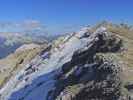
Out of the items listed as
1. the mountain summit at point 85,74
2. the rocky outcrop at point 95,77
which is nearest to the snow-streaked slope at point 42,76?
the mountain summit at point 85,74

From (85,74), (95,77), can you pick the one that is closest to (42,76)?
(85,74)

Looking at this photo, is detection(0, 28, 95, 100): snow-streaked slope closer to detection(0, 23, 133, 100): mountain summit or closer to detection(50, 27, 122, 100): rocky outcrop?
detection(0, 23, 133, 100): mountain summit

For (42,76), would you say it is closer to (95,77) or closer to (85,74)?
(85,74)

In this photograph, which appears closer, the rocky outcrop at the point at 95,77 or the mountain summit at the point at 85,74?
the rocky outcrop at the point at 95,77

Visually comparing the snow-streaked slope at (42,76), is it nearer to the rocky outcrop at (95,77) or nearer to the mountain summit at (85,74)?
the mountain summit at (85,74)

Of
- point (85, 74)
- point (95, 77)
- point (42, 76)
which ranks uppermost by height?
point (95, 77)

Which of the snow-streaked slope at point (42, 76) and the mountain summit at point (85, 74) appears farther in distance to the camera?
the snow-streaked slope at point (42, 76)

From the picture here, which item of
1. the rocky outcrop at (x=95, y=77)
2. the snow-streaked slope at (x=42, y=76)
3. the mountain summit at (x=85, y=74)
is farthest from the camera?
the snow-streaked slope at (x=42, y=76)

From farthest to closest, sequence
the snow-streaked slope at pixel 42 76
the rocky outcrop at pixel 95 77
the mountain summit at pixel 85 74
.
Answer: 1. the snow-streaked slope at pixel 42 76
2. the mountain summit at pixel 85 74
3. the rocky outcrop at pixel 95 77

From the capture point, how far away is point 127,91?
1027 inches

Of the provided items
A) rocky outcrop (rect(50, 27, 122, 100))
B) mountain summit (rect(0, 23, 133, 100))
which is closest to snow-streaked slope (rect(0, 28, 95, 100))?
mountain summit (rect(0, 23, 133, 100))

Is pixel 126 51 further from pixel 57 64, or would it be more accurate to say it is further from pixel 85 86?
pixel 57 64

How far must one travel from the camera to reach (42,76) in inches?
1893

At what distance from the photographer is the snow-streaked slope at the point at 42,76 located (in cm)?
4328
